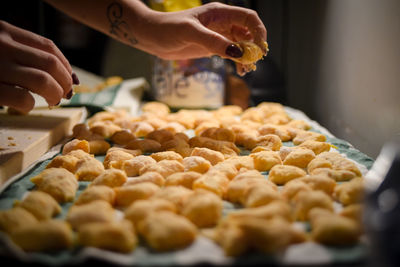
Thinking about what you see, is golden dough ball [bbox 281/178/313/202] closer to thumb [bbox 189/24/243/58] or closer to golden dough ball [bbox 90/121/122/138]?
thumb [bbox 189/24/243/58]

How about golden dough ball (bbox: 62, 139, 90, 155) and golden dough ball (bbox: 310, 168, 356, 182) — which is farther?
golden dough ball (bbox: 62, 139, 90, 155)

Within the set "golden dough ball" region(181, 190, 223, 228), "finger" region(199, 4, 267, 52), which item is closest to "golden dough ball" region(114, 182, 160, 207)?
"golden dough ball" region(181, 190, 223, 228)

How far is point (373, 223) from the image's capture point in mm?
563

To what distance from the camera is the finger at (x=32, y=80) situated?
1098mm

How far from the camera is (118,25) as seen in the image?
161cm

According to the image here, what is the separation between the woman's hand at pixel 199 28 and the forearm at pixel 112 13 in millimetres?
20

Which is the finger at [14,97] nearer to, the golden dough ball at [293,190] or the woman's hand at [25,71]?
the woman's hand at [25,71]

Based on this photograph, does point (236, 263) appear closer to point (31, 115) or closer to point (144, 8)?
→ point (144, 8)

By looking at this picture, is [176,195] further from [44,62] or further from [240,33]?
[240,33]

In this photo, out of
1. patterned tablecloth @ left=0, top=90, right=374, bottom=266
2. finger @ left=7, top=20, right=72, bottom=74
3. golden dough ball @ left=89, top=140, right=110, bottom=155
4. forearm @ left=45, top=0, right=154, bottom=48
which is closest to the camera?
patterned tablecloth @ left=0, top=90, right=374, bottom=266

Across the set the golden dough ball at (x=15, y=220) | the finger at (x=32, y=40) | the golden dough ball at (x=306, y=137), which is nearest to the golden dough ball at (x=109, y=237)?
the golden dough ball at (x=15, y=220)

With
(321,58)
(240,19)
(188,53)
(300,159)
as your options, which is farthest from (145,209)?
(321,58)

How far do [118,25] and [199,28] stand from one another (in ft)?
1.34

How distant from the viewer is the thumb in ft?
4.27
